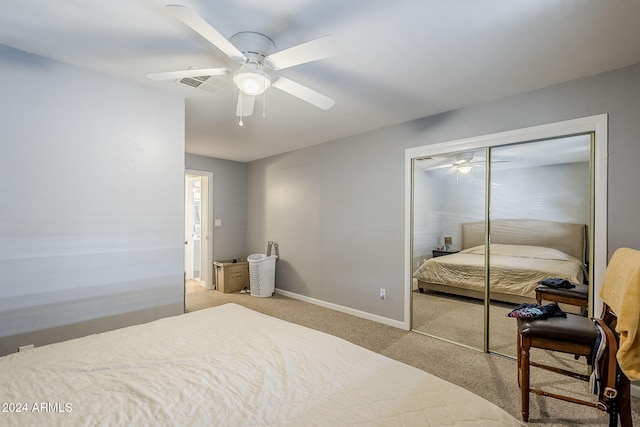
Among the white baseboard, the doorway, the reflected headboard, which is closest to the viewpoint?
the reflected headboard

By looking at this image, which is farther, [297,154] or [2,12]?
[297,154]

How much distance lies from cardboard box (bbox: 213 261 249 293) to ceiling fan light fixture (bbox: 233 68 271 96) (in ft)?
12.1

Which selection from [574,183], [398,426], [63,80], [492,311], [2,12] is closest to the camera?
[398,426]

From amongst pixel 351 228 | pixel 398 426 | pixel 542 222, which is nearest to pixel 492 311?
pixel 542 222

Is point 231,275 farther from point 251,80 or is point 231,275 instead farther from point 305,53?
point 305,53

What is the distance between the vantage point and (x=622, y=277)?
166 cm

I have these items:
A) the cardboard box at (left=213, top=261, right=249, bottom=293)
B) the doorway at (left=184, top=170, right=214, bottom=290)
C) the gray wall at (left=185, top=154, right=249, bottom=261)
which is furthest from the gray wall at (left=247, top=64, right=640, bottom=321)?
the doorway at (left=184, top=170, right=214, bottom=290)

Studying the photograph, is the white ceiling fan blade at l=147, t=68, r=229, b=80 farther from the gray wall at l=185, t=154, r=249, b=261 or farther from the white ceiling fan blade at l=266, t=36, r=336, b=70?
the gray wall at l=185, t=154, r=249, b=261

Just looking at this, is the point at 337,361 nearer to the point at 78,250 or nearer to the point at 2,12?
the point at 78,250

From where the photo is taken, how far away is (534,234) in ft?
8.73

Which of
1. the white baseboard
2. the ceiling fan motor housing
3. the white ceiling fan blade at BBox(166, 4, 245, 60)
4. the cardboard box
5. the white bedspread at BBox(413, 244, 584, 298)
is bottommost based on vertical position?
the white baseboard

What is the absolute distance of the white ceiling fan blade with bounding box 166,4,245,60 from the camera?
1251 mm

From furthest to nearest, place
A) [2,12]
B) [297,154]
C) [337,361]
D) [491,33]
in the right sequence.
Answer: [297,154] → [491,33] → [2,12] → [337,361]

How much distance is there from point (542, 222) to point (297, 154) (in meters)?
3.33
